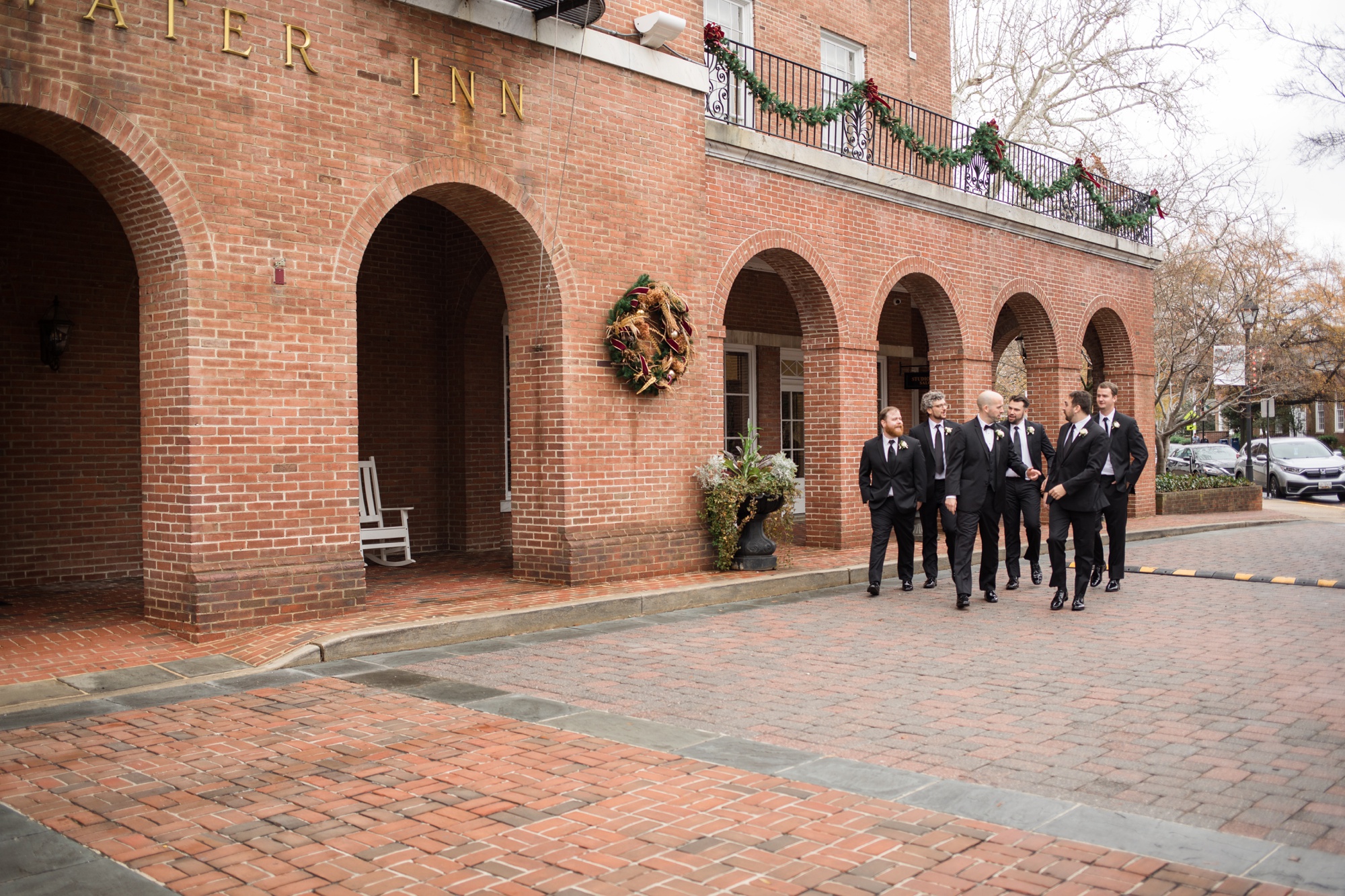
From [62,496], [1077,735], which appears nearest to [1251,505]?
[1077,735]

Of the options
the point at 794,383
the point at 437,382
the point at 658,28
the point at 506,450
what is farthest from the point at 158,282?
the point at 794,383

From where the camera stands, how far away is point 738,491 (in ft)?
37.4

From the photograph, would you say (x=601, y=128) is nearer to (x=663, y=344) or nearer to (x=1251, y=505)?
(x=663, y=344)

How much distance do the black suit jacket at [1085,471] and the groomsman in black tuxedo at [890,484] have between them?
1.24 m

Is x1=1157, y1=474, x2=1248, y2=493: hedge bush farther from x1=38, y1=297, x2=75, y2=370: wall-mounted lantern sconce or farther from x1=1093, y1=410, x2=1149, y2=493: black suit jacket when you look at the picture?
x1=38, y1=297, x2=75, y2=370: wall-mounted lantern sconce

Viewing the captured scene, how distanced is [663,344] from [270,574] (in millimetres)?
4530

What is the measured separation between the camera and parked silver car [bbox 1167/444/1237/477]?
3388 centimetres

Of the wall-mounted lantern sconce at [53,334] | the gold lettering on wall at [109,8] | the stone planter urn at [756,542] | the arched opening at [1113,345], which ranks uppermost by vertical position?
the gold lettering on wall at [109,8]

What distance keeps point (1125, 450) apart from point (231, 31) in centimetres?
852

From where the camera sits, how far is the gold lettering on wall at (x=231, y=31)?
26.4 ft

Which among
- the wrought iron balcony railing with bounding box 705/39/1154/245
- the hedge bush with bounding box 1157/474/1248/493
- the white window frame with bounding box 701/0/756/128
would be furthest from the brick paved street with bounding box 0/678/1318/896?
the hedge bush with bounding box 1157/474/1248/493

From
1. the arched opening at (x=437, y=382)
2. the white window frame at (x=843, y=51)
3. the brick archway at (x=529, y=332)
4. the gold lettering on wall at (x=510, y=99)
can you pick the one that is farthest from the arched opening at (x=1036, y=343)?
the gold lettering on wall at (x=510, y=99)

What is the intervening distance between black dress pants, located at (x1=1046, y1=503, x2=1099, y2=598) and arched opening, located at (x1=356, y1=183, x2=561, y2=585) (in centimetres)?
570

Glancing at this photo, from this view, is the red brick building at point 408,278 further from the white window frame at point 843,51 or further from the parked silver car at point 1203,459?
the parked silver car at point 1203,459
